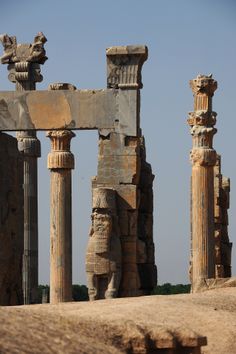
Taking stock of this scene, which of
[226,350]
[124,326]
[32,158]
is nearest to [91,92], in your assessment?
[32,158]

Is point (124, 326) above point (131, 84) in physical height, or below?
below

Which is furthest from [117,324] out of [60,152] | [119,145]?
[60,152]

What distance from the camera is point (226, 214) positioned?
30.9 m

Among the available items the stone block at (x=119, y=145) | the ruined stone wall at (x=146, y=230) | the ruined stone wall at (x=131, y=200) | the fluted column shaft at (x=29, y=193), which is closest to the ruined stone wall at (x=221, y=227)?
the fluted column shaft at (x=29, y=193)

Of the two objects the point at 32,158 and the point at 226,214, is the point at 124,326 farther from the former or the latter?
the point at 226,214

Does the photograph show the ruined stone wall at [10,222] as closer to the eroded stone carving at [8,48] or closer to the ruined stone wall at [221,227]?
the eroded stone carving at [8,48]

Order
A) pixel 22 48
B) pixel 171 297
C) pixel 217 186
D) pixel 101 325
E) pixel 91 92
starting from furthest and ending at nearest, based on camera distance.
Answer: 1. pixel 217 186
2. pixel 22 48
3. pixel 91 92
4. pixel 171 297
5. pixel 101 325

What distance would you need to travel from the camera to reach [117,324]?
10.4 m

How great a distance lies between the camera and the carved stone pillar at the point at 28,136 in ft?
87.5

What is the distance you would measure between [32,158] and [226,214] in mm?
5887

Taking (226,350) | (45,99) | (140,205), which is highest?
(45,99)

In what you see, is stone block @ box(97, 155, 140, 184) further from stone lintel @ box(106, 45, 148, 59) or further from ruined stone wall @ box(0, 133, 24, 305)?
ruined stone wall @ box(0, 133, 24, 305)

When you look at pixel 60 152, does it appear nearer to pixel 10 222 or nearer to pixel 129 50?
pixel 129 50

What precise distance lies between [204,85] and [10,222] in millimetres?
9238
